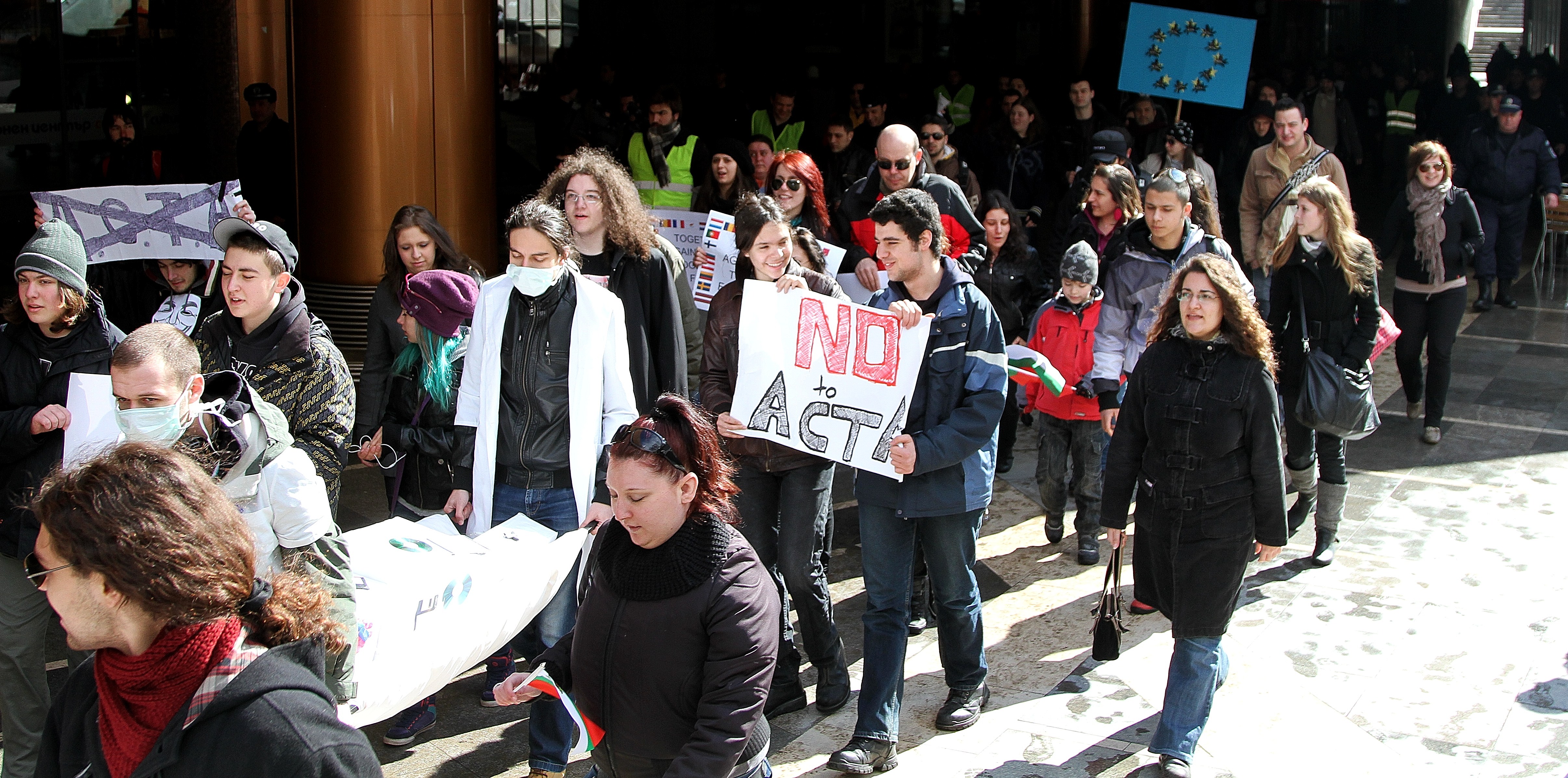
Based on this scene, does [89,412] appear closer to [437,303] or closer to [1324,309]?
[437,303]

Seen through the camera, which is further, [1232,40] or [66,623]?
[1232,40]

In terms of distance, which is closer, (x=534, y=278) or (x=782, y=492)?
(x=534, y=278)

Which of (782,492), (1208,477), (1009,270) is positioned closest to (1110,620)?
(1208,477)

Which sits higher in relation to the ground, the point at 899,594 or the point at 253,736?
the point at 253,736

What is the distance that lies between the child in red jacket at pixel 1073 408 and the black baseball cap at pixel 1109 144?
2.04 metres

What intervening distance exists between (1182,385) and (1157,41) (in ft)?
24.4

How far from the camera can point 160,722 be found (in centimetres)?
228

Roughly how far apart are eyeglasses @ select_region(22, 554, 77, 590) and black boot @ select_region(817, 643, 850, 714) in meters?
2.99

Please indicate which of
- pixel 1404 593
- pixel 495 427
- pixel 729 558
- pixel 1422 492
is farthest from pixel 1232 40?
pixel 729 558

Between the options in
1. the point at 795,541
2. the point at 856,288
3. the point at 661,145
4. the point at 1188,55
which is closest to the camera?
the point at 795,541

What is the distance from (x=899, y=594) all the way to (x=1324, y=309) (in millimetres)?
2891

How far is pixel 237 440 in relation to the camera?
360 cm

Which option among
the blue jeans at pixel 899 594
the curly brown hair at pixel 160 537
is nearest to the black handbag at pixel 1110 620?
the blue jeans at pixel 899 594

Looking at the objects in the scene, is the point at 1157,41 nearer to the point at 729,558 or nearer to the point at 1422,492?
the point at 1422,492
